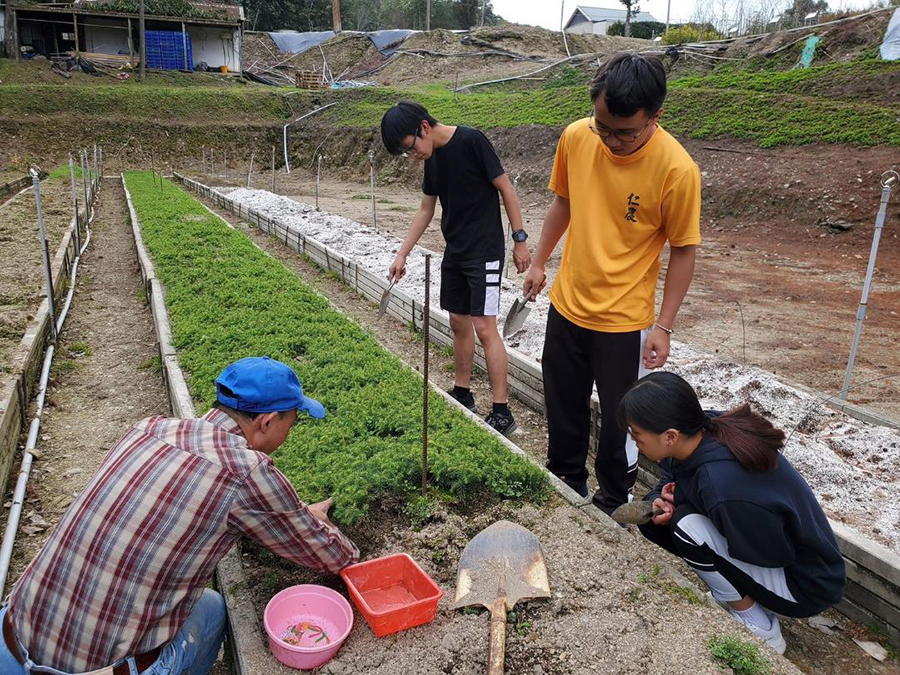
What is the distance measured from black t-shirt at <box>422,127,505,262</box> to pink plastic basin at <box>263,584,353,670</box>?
2324 millimetres

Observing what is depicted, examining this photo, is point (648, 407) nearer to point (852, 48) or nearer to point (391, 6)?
point (852, 48)

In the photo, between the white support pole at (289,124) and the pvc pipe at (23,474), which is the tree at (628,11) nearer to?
the white support pole at (289,124)

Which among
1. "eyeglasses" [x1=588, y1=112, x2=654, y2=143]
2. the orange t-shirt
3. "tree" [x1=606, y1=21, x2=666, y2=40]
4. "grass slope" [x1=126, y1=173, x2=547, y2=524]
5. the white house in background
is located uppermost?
the white house in background

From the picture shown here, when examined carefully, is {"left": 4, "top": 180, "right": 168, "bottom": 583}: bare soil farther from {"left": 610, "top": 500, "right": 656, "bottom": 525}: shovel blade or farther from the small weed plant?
the small weed plant

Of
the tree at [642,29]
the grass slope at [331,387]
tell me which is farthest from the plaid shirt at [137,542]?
the tree at [642,29]

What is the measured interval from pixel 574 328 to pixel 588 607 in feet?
4.01

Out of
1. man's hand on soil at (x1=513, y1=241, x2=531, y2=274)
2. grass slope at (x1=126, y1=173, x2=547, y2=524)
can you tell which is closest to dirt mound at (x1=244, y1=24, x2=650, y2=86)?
grass slope at (x1=126, y1=173, x2=547, y2=524)

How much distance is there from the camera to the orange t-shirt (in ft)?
8.81

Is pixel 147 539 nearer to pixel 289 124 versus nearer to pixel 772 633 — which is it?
pixel 772 633

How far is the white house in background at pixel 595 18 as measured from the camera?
5522 cm

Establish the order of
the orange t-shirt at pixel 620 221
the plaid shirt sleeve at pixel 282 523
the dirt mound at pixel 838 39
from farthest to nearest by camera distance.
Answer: the dirt mound at pixel 838 39 → the orange t-shirt at pixel 620 221 → the plaid shirt sleeve at pixel 282 523

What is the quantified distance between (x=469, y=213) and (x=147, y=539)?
2805mm

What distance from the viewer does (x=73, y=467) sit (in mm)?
4230

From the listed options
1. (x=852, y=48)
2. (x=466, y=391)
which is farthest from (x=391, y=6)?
(x=466, y=391)
